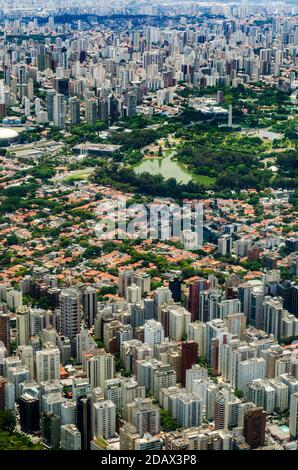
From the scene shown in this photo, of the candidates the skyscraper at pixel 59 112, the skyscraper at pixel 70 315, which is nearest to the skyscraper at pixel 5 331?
the skyscraper at pixel 70 315

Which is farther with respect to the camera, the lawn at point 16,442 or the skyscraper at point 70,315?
the skyscraper at point 70,315

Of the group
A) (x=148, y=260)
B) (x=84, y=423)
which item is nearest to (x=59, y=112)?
(x=148, y=260)

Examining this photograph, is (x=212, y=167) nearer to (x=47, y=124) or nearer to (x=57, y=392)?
(x=47, y=124)

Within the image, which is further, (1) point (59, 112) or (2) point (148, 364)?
(1) point (59, 112)

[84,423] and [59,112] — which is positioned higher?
[59,112]

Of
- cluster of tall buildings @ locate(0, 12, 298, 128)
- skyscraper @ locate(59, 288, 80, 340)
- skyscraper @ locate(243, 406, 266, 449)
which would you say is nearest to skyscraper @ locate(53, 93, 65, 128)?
cluster of tall buildings @ locate(0, 12, 298, 128)

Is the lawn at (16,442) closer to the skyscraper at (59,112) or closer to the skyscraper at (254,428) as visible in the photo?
the skyscraper at (254,428)

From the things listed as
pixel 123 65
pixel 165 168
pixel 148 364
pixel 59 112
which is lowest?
pixel 165 168

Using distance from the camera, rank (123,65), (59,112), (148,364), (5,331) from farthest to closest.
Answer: (123,65), (59,112), (5,331), (148,364)

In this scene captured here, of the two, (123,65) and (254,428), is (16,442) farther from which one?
(123,65)
